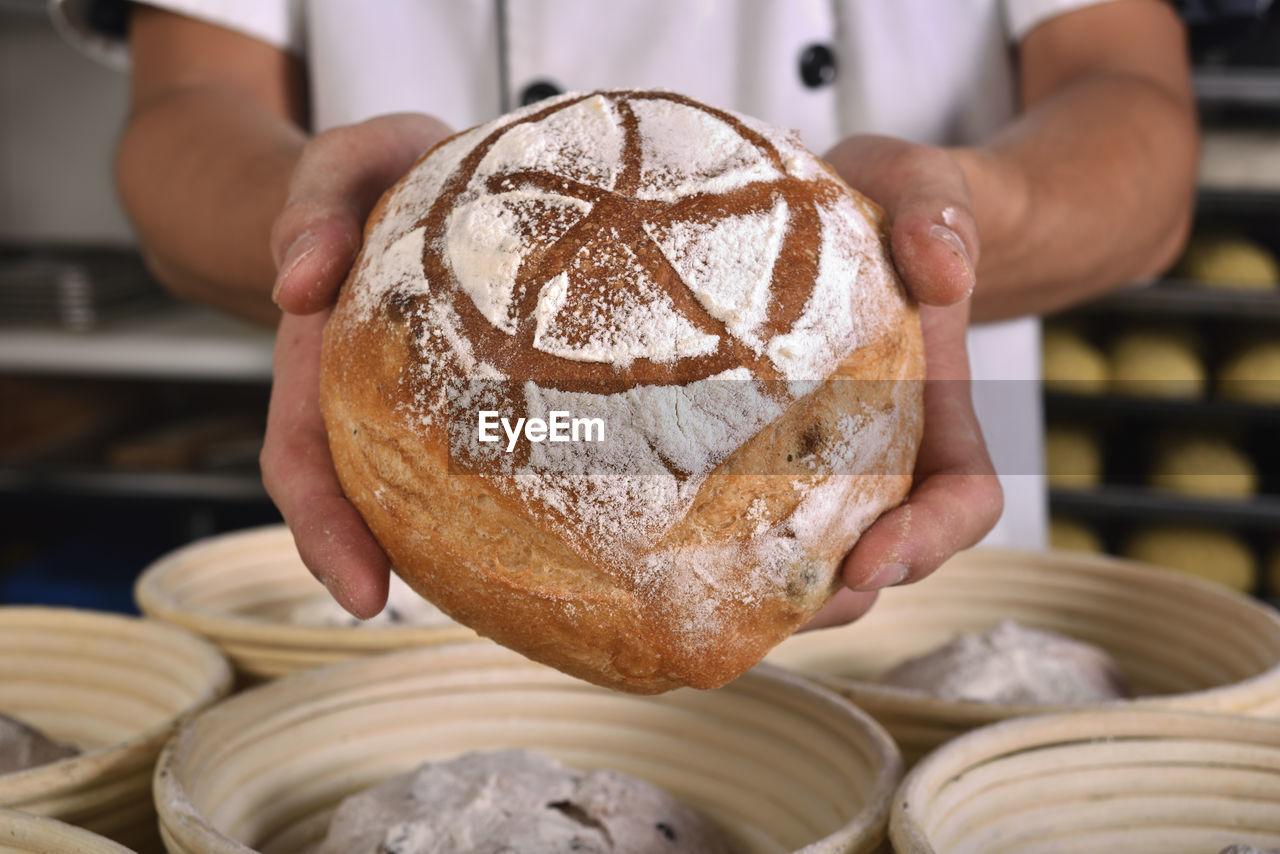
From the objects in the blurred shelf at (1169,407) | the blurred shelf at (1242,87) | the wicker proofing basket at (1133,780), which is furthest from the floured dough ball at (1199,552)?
the wicker proofing basket at (1133,780)

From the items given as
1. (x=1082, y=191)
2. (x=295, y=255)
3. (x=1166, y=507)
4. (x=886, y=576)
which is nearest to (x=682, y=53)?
(x=1082, y=191)

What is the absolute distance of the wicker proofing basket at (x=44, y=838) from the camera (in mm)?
790

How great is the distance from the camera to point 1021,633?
140 centimetres

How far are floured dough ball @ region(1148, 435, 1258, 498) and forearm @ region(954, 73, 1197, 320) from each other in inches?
52.9

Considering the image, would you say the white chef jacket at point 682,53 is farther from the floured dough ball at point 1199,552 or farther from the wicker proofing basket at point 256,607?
the floured dough ball at point 1199,552

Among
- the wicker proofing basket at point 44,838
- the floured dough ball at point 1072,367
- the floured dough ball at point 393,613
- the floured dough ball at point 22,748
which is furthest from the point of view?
the floured dough ball at point 1072,367

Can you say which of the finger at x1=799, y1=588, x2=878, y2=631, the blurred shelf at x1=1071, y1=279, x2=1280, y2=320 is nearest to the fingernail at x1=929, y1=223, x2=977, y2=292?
the finger at x1=799, y1=588, x2=878, y2=631

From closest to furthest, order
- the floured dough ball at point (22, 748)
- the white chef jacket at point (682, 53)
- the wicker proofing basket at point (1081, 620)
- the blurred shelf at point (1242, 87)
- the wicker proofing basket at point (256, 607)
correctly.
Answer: the floured dough ball at point (22, 748) < the wicker proofing basket at point (256, 607) < the wicker proofing basket at point (1081, 620) < the white chef jacket at point (682, 53) < the blurred shelf at point (1242, 87)

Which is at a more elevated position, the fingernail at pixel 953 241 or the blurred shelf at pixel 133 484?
the fingernail at pixel 953 241

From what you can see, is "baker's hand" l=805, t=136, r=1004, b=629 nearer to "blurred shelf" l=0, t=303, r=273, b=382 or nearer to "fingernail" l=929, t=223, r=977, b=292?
"fingernail" l=929, t=223, r=977, b=292

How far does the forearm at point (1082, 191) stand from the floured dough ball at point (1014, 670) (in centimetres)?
48

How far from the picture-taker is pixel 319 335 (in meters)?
1.03

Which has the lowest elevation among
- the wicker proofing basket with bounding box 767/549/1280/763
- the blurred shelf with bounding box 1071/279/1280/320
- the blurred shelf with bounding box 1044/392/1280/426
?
the blurred shelf with bounding box 1044/392/1280/426

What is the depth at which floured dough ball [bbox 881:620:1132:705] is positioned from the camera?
50.4 inches
